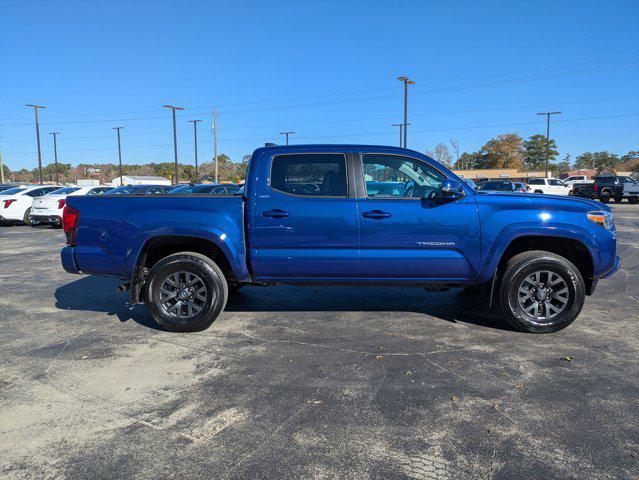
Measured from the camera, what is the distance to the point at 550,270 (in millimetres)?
4891

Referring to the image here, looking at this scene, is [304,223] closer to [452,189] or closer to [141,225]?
[452,189]

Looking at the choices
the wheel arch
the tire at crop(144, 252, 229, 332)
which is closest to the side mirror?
the wheel arch

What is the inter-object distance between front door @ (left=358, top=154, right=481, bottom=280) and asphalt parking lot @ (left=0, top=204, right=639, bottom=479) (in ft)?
2.27

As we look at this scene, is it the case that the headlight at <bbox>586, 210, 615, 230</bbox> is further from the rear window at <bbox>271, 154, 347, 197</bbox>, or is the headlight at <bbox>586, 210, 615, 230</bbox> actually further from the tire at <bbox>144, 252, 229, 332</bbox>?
the tire at <bbox>144, 252, 229, 332</bbox>

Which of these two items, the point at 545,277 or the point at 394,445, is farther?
the point at 545,277

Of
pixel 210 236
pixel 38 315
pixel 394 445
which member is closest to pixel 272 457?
pixel 394 445

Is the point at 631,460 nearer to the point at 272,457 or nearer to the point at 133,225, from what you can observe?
the point at 272,457

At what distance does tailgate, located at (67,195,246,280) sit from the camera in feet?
16.0

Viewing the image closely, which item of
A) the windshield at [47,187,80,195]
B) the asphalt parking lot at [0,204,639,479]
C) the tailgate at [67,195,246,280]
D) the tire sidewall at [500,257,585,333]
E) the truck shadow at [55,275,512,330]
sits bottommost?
the asphalt parking lot at [0,204,639,479]

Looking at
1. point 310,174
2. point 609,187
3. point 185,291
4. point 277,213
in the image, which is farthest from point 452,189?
point 609,187

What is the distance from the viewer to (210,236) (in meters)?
4.86

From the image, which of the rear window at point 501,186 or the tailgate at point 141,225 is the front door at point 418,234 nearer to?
the tailgate at point 141,225

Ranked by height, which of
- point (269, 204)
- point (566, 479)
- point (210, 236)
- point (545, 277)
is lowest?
point (566, 479)

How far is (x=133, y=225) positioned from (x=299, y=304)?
2371 mm
